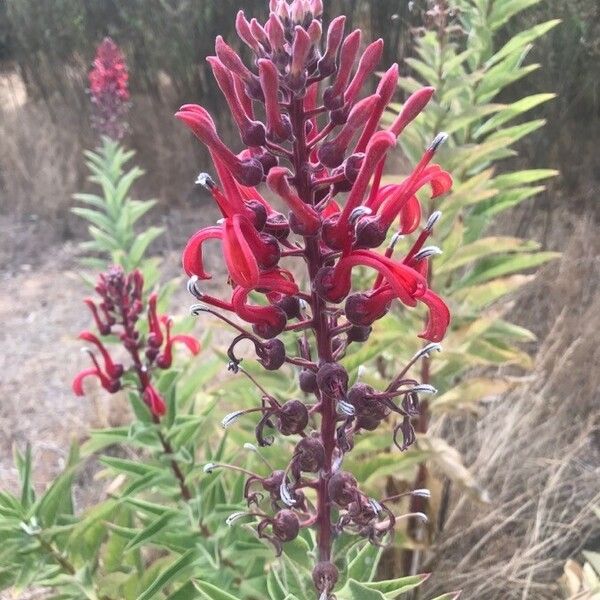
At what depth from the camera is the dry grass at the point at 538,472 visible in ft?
8.36

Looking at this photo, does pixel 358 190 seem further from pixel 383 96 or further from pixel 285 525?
pixel 285 525

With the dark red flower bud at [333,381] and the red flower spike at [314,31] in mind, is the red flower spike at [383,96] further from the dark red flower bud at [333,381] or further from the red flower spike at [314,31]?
the dark red flower bud at [333,381]

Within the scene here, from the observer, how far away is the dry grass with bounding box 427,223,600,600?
2.55 m

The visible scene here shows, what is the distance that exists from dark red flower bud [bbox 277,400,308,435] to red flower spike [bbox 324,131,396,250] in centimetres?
26

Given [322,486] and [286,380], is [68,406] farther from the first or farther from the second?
[322,486]

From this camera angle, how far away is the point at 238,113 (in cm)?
109

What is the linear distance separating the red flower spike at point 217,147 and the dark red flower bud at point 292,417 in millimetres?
355

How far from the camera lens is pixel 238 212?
3.43 ft

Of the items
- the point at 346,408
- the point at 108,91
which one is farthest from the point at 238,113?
the point at 108,91

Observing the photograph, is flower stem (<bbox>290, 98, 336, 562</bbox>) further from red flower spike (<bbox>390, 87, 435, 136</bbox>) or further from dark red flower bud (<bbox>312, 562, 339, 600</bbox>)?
red flower spike (<bbox>390, 87, 435, 136</bbox>)

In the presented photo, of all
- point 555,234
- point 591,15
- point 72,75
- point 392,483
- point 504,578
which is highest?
point 72,75

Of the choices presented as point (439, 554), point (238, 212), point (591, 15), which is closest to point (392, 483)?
point (439, 554)

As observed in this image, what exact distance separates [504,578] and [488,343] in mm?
841

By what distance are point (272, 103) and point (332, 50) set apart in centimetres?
14
